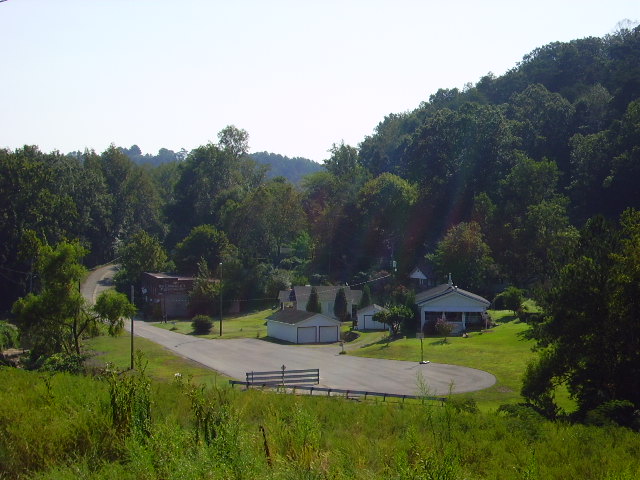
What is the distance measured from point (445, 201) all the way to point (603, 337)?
59.3m

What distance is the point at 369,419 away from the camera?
45.7ft

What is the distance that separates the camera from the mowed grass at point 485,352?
31.7 m

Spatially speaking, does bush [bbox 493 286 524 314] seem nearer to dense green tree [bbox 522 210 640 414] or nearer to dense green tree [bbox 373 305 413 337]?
dense green tree [bbox 373 305 413 337]

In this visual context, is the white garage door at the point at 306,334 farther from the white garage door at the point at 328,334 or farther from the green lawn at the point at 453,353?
the green lawn at the point at 453,353

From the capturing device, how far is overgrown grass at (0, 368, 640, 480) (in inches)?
344

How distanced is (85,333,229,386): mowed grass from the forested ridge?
1108cm

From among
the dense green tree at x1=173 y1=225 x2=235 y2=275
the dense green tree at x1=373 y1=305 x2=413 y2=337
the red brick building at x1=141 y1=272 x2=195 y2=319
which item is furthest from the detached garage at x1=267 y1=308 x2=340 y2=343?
the dense green tree at x1=173 y1=225 x2=235 y2=275

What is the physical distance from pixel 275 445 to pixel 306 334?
145ft

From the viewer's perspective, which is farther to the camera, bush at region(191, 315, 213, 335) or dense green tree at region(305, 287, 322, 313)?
dense green tree at region(305, 287, 322, 313)

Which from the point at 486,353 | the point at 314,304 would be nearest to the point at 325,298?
the point at 314,304

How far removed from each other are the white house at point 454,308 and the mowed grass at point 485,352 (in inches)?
81.0

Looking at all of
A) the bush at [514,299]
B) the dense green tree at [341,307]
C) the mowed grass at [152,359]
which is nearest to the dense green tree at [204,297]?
the dense green tree at [341,307]

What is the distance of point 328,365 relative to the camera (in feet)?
135

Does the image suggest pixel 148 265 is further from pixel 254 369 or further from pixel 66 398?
pixel 66 398
